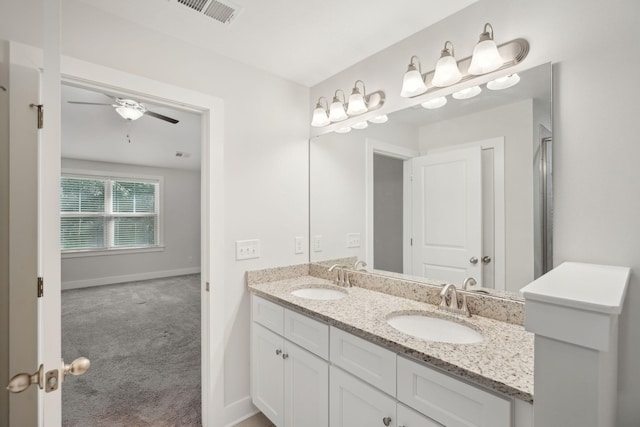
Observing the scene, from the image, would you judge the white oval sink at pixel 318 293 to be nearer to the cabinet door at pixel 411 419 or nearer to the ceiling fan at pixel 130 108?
the cabinet door at pixel 411 419

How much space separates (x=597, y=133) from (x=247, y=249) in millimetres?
1853

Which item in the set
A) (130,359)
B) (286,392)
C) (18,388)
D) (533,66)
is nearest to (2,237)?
(18,388)

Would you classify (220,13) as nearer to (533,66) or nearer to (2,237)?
(2,237)

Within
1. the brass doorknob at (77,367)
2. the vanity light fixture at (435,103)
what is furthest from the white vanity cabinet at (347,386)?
the vanity light fixture at (435,103)

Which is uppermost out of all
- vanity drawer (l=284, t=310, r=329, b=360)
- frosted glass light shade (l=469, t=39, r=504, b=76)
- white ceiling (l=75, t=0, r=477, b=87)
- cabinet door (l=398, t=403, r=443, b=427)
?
white ceiling (l=75, t=0, r=477, b=87)

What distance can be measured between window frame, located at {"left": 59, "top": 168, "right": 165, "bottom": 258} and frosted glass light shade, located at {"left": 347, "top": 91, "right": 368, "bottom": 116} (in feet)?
18.6

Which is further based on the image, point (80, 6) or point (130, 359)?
point (130, 359)

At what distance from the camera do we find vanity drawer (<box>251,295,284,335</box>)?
1.75m

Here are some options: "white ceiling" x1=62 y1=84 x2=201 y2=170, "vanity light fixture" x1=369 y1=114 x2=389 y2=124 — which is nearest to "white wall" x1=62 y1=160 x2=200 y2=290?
"white ceiling" x1=62 y1=84 x2=201 y2=170

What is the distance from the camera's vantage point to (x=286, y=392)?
5.54ft

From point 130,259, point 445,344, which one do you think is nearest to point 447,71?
point 445,344

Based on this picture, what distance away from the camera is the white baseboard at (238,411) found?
1.92 metres

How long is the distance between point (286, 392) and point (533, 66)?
2.01 meters

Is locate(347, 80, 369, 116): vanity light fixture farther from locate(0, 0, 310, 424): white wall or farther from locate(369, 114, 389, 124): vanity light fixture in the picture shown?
locate(0, 0, 310, 424): white wall
